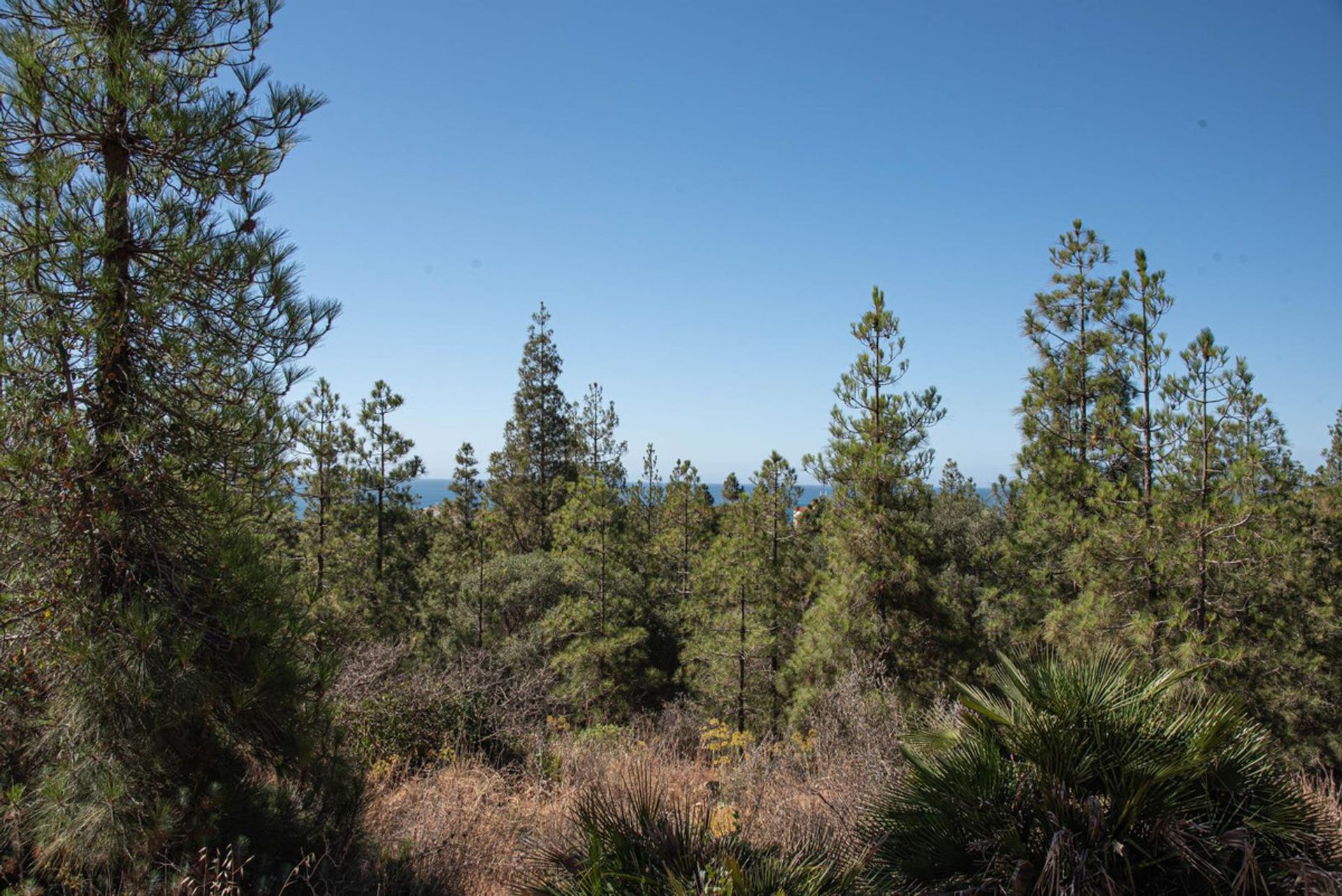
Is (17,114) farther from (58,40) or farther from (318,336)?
(318,336)

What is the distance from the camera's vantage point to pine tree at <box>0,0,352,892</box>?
3.75 m

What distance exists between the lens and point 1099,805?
3.26 m

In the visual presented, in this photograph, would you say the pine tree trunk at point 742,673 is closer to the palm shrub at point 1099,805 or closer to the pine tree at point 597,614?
the pine tree at point 597,614

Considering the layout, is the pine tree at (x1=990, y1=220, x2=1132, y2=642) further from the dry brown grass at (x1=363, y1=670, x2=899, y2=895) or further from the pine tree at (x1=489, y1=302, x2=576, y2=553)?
the pine tree at (x1=489, y1=302, x2=576, y2=553)

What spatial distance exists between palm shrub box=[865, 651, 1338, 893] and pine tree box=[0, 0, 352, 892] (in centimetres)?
354

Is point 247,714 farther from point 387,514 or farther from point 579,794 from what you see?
point 387,514

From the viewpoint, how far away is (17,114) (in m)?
3.96

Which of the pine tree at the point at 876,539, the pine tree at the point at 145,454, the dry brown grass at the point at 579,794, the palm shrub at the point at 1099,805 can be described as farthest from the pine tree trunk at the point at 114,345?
the pine tree at the point at 876,539

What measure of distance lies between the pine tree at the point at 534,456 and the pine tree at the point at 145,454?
80.9 feet

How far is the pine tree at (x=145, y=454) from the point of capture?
375cm

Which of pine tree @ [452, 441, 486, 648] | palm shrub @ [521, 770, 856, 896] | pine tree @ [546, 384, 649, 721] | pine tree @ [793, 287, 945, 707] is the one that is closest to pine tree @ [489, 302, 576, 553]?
pine tree @ [452, 441, 486, 648]

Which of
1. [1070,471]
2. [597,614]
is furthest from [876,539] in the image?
[597,614]

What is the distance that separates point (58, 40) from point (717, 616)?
15694 mm

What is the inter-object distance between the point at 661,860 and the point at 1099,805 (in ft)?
6.49
